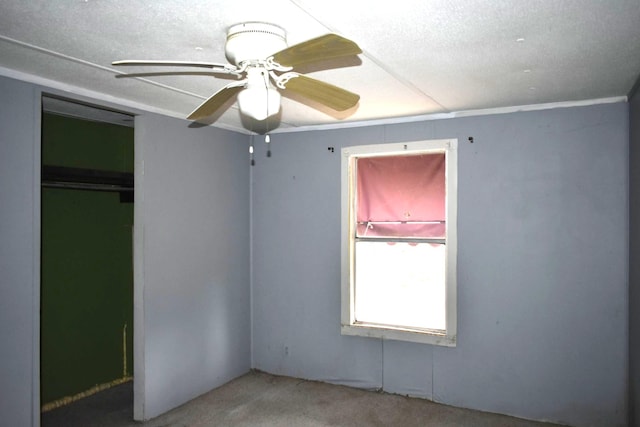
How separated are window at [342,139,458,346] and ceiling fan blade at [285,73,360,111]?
190cm

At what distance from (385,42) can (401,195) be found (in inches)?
83.0

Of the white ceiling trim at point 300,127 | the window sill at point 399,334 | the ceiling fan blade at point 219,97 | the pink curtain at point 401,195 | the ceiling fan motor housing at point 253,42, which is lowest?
the window sill at point 399,334

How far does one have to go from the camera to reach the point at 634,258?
10.7 ft

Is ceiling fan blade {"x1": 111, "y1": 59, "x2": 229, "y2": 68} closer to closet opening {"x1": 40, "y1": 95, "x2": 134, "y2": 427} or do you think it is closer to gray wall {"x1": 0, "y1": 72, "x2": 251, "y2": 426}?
gray wall {"x1": 0, "y1": 72, "x2": 251, "y2": 426}

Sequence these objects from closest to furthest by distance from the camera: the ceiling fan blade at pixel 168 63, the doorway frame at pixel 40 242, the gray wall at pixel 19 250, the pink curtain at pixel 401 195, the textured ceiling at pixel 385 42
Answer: the ceiling fan blade at pixel 168 63, the textured ceiling at pixel 385 42, the gray wall at pixel 19 250, the doorway frame at pixel 40 242, the pink curtain at pixel 401 195

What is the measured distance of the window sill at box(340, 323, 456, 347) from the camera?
4.08 meters

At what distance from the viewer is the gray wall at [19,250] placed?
292 cm

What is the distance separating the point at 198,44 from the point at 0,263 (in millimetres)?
1808

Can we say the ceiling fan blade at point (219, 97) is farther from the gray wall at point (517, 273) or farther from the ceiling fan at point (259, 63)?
the gray wall at point (517, 273)

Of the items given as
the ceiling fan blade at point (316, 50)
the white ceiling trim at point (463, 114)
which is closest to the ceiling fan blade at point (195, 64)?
the ceiling fan blade at point (316, 50)

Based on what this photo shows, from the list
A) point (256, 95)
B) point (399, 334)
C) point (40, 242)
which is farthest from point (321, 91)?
point (399, 334)

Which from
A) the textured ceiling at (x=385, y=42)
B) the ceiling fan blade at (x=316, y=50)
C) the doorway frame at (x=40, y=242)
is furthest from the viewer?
the doorway frame at (x=40, y=242)

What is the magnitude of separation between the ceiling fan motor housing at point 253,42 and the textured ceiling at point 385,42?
42 mm

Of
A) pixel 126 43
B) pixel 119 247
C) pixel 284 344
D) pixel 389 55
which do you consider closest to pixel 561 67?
pixel 389 55
